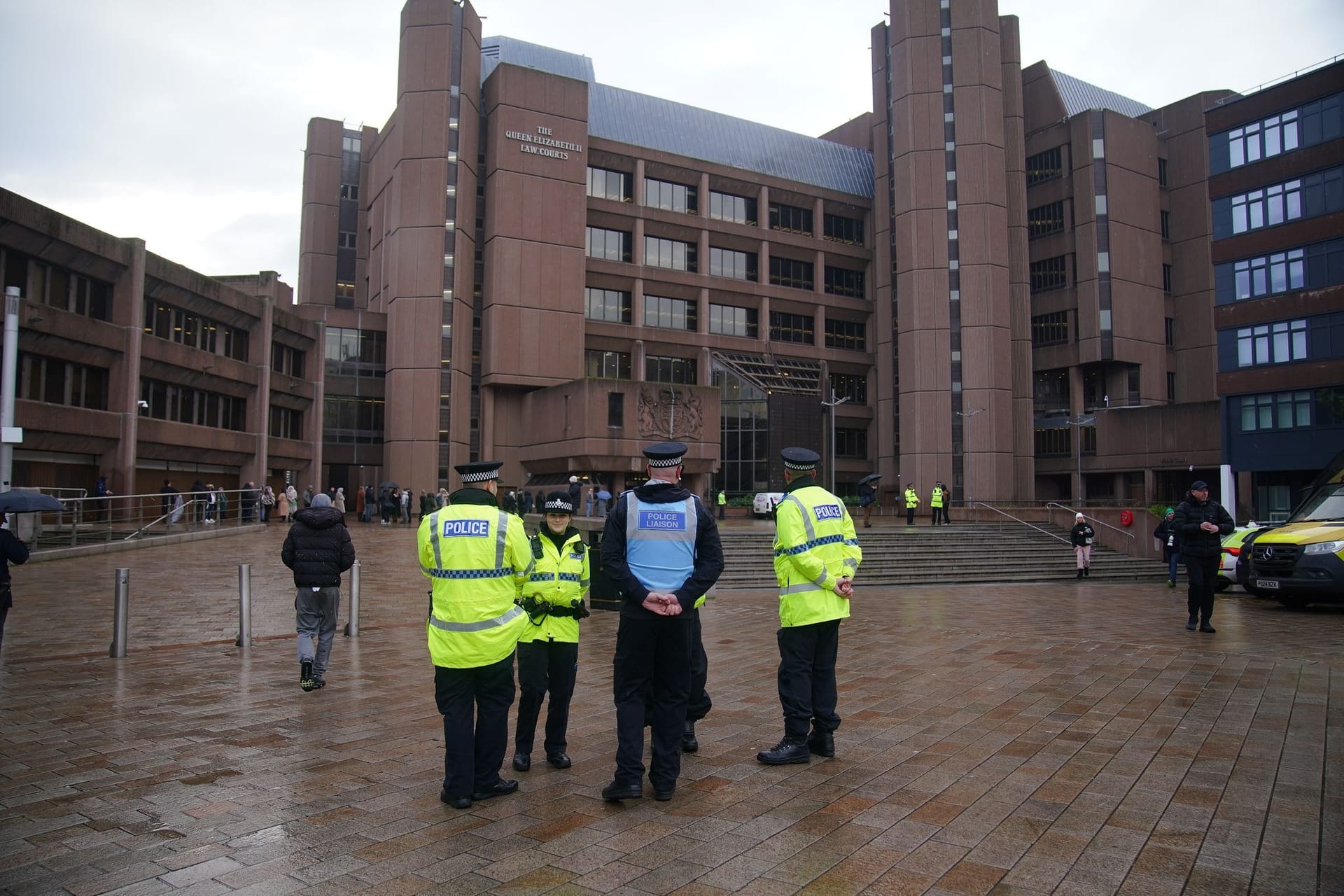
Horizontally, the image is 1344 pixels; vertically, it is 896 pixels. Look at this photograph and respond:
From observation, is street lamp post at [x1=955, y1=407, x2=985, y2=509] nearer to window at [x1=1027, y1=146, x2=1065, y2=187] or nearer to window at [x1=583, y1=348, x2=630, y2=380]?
window at [x1=1027, y1=146, x2=1065, y2=187]

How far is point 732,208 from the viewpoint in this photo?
5831cm

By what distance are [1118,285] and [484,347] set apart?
3810 centimetres

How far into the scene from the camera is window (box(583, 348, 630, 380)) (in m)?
53.3

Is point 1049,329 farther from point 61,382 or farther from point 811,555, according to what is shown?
point 811,555

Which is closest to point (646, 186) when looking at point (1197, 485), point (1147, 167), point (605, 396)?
point (605, 396)

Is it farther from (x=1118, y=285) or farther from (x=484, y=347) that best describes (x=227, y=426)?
(x=1118, y=285)

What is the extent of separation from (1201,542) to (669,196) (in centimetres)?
4815

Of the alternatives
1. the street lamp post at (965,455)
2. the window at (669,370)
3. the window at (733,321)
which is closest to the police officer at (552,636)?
the window at (669,370)

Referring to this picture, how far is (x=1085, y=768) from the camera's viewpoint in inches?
212

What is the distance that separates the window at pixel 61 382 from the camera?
96.1 ft

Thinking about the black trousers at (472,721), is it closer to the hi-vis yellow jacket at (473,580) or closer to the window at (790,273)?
the hi-vis yellow jacket at (473,580)

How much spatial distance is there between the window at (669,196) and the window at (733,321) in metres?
6.28

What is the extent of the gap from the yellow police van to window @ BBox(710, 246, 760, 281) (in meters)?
43.7

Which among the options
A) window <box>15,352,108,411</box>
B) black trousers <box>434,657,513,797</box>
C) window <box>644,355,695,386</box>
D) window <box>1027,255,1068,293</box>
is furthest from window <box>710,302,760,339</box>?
black trousers <box>434,657,513,797</box>
